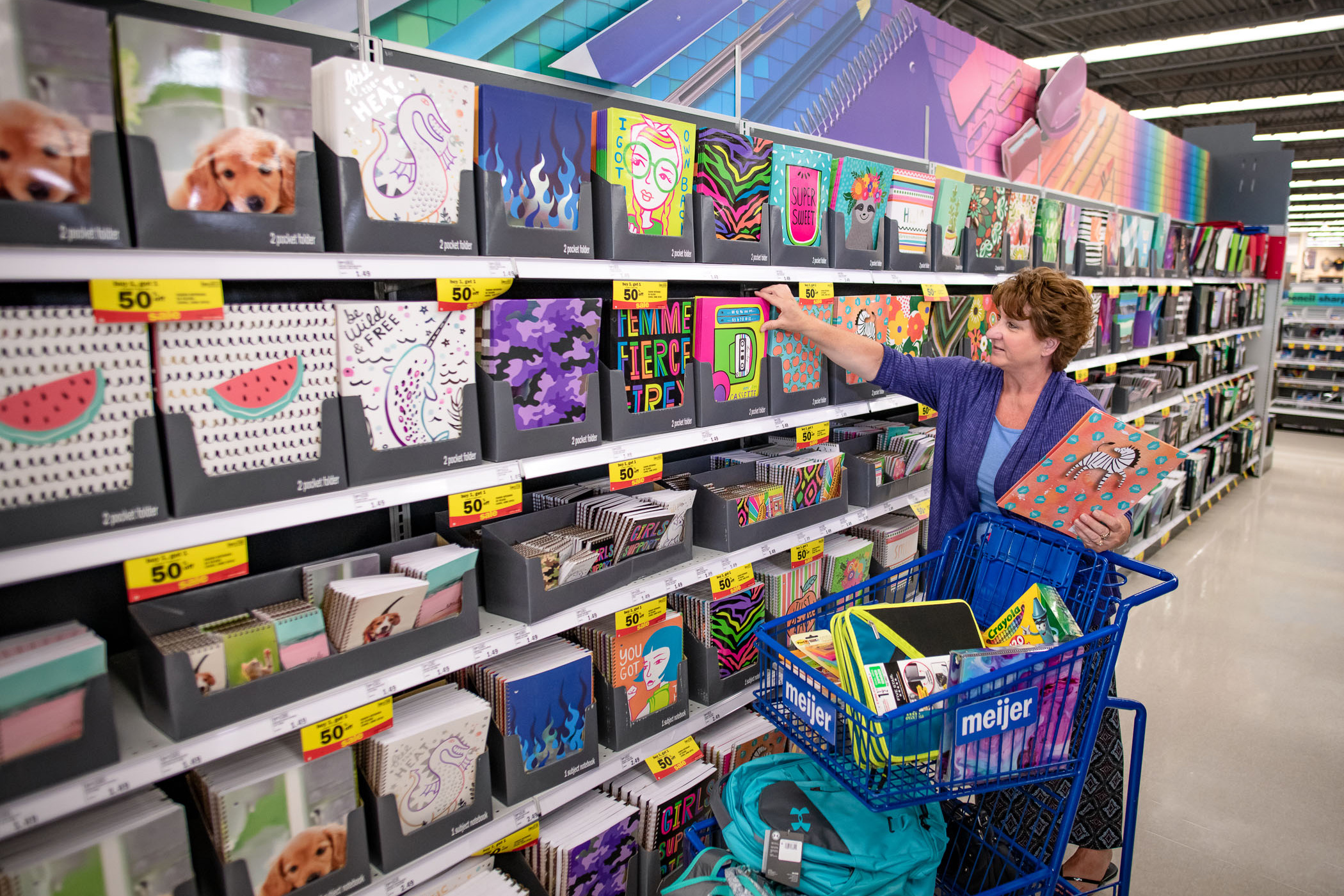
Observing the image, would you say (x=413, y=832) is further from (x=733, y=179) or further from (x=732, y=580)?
(x=733, y=179)

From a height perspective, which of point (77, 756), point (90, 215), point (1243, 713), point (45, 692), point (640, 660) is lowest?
point (1243, 713)

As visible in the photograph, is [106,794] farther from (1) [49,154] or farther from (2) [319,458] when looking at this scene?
(1) [49,154]

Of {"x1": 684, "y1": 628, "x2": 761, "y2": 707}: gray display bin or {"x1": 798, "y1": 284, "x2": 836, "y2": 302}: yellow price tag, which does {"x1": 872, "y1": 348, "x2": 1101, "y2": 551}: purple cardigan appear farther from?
{"x1": 684, "y1": 628, "x2": 761, "y2": 707}: gray display bin

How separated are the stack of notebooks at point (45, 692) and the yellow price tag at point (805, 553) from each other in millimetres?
1919

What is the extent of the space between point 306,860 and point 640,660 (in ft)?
3.05

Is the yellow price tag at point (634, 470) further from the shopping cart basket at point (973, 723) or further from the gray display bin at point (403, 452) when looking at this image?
the shopping cart basket at point (973, 723)

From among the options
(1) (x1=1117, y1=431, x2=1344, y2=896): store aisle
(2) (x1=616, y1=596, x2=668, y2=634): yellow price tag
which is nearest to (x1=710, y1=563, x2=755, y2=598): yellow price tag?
(2) (x1=616, y1=596, x2=668, y2=634): yellow price tag

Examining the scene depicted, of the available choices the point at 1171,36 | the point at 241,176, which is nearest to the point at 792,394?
the point at 241,176

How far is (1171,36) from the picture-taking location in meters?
11.3

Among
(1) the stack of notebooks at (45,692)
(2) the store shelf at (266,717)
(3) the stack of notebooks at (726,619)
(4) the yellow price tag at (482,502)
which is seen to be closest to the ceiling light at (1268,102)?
(3) the stack of notebooks at (726,619)

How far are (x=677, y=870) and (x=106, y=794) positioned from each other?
140 centimetres

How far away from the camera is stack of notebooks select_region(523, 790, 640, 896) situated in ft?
6.68

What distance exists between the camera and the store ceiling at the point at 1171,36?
34.0 ft

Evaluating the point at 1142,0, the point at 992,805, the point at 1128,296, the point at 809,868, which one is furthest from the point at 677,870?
the point at 1142,0
